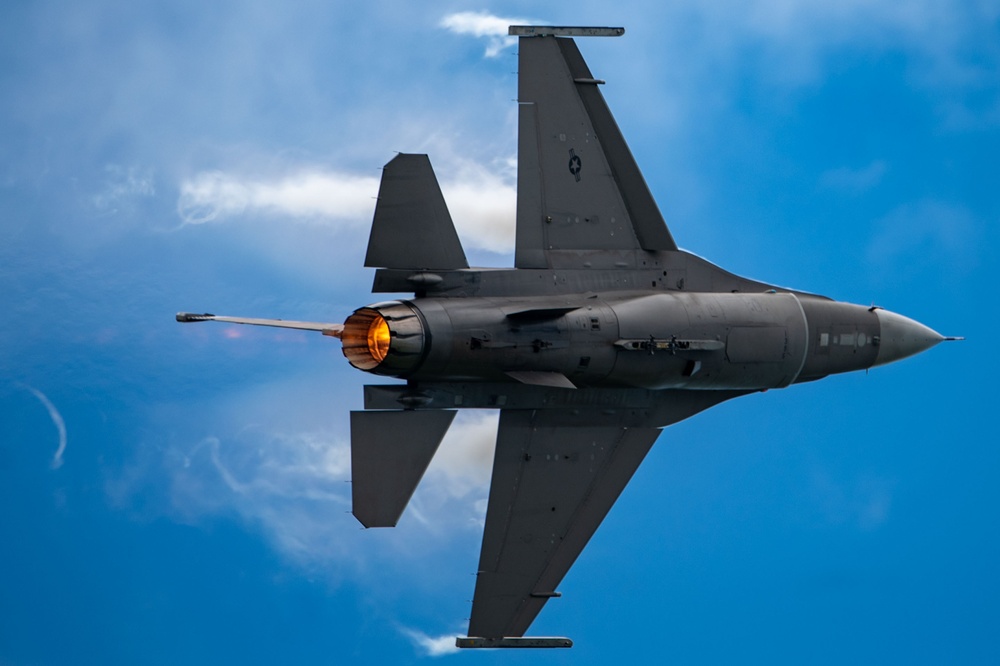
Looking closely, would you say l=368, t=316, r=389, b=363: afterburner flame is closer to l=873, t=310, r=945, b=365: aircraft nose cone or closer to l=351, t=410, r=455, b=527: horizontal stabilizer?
l=351, t=410, r=455, b=527: horizontal stabilizer

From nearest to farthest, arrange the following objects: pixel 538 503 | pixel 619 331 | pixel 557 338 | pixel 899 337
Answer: pixel 557 338 → pixel 619 331 → pixel 538 503 → pixel 899 337

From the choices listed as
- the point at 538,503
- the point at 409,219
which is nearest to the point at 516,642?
the point at 538,503

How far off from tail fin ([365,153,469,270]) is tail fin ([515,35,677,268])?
1154mm

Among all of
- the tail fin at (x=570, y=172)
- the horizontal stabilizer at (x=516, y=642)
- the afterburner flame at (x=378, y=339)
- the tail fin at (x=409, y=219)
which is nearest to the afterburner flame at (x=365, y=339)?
the afterburner flame at (x=378, y=339)

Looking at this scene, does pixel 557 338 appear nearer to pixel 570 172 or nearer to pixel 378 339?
pixel 378 339

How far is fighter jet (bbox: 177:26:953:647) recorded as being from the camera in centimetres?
1495

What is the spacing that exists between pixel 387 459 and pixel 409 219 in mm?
2147

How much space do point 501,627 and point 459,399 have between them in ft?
7.67

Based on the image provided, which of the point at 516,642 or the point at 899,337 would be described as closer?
the point at 516,642

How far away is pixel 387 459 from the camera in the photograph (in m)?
15.1

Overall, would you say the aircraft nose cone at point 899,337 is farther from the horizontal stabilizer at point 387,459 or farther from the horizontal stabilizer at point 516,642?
the horizontal stabilizer at point 387,459

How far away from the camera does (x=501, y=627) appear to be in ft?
53.0

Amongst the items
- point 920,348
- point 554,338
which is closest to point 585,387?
point 554,338

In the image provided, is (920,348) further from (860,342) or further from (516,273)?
(516,273)
